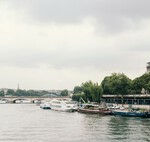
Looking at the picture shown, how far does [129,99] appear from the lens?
15050 centimetres

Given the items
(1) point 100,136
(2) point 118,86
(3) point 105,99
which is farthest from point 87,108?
(1) point 100,136

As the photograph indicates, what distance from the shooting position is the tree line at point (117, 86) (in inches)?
5664

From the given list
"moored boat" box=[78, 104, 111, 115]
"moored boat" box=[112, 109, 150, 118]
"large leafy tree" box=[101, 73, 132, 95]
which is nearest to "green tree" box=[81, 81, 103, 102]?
"large leafy tree" box=[101, 73, 132, 95]

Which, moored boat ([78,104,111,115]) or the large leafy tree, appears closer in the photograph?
moored boat ([78,104,111,115])

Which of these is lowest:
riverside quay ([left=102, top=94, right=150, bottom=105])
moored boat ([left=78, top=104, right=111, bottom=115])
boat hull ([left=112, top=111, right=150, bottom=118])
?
boat hull ([left=112, top=111, right=150, bottom=118])

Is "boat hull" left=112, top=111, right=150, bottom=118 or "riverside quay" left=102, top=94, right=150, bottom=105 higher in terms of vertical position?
"riverside quay" left=102, top=94, right=150, bottom=105

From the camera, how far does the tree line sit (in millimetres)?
143875

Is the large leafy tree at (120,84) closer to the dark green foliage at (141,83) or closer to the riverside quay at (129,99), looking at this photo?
the dark green foliage at (141,83)

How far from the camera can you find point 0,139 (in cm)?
5997

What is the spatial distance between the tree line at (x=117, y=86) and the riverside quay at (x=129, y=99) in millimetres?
1939

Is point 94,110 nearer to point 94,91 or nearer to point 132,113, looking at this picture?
point 132,113

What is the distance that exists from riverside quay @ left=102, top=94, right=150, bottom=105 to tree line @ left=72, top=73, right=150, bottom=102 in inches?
76.3

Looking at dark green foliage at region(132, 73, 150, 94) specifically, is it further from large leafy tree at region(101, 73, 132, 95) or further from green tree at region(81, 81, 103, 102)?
green tree at region(81, 81, 103, 102)

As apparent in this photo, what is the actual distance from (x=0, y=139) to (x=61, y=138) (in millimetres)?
8774
